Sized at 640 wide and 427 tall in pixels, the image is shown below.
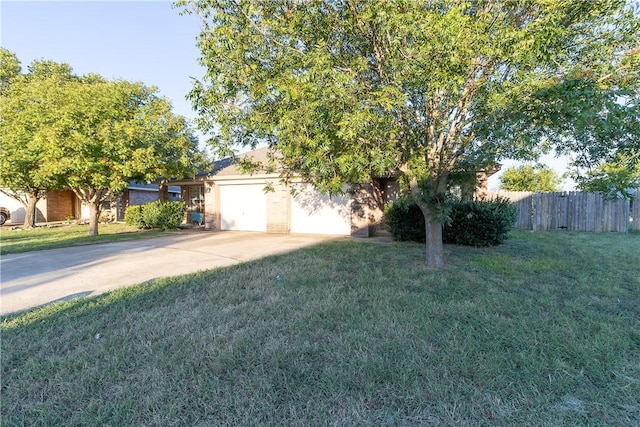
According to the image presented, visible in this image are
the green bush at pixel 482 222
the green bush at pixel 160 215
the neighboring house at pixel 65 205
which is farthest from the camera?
the neighboring house at pixel 65 205

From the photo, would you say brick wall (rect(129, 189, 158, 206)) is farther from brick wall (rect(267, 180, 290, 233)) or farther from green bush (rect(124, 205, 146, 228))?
brick wall (rect(267, 180, 290, 233))

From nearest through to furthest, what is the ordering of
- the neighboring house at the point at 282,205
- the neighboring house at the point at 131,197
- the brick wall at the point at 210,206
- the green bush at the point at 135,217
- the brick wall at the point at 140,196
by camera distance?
the neighboring house at the point at 282,205
the green bush at the point at 135,217
the brick wall at the point at 210,206
the neighboring house at the point at 131,197
the brick wall at the point at 140,196

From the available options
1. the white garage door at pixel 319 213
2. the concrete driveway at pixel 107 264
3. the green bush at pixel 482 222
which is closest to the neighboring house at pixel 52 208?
the concrete driveway at pixel 107 264

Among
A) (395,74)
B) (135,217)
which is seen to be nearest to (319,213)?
(135,217)

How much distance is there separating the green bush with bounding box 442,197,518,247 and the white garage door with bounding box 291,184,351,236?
4.27m

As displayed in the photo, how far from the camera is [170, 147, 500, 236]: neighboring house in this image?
12.6 m

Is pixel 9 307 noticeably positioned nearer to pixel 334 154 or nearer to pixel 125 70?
pixel 334 154

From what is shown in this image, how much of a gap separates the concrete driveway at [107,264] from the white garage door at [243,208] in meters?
2.93

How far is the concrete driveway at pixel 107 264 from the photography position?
5438 mm

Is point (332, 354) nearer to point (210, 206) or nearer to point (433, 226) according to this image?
point (433, 226)

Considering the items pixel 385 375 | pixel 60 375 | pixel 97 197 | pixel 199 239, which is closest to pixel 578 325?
pixel 385 375

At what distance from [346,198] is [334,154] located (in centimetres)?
751

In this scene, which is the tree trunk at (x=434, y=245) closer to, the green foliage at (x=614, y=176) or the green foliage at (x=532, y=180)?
the green foliage at (x=614, y=176)

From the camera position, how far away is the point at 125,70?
13.7m
